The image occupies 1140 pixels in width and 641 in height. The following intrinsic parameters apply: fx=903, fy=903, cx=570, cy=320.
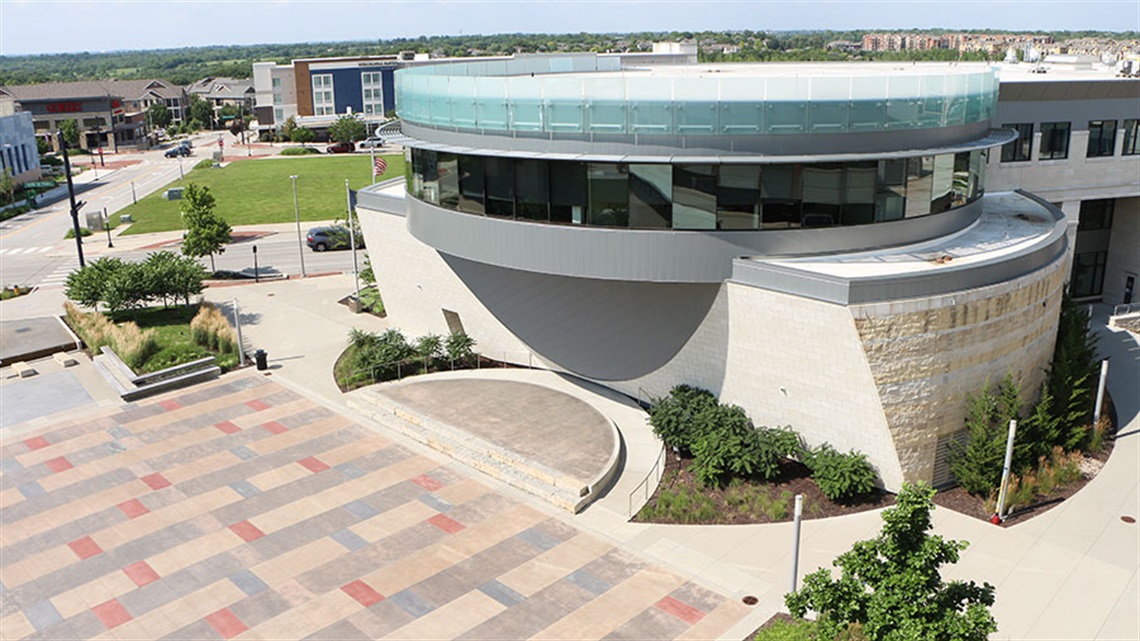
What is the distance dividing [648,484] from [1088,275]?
29.7 metres

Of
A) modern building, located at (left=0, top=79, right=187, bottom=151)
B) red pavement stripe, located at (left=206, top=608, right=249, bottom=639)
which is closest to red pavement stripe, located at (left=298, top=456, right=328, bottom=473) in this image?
red pavement stripe, located at (left=206, top=608, right=249, bottom=639)

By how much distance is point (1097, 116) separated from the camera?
38.0m

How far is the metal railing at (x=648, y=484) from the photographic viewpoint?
77.7 ft

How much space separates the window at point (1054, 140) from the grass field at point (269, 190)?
50641 millimetres

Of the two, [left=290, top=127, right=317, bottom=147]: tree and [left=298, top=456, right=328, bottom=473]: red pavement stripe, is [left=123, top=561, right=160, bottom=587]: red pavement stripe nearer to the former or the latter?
[left=298, top=456, right=328, bottom=473]: red pavement stripe

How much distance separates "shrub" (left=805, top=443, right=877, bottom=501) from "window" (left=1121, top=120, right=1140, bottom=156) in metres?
24.9

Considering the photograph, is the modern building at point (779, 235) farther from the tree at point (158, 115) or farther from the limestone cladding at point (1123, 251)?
the tree at point (158, 115)

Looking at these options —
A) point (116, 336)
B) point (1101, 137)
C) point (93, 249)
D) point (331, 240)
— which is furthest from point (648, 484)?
point (93, 249)

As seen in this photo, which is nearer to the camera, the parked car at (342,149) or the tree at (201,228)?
the tree at (201,228)

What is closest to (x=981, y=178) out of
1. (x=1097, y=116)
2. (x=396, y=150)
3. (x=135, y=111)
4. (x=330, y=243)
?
(x=1097, y=116)

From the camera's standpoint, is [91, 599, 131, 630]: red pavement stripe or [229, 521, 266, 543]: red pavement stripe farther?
[229, 521, 266, 543]: red pavement stripe

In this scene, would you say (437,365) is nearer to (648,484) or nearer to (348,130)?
(648,484)

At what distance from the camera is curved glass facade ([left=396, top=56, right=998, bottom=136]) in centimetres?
2397

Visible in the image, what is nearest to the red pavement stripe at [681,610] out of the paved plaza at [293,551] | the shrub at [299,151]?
the paved plaza at [293,551]
